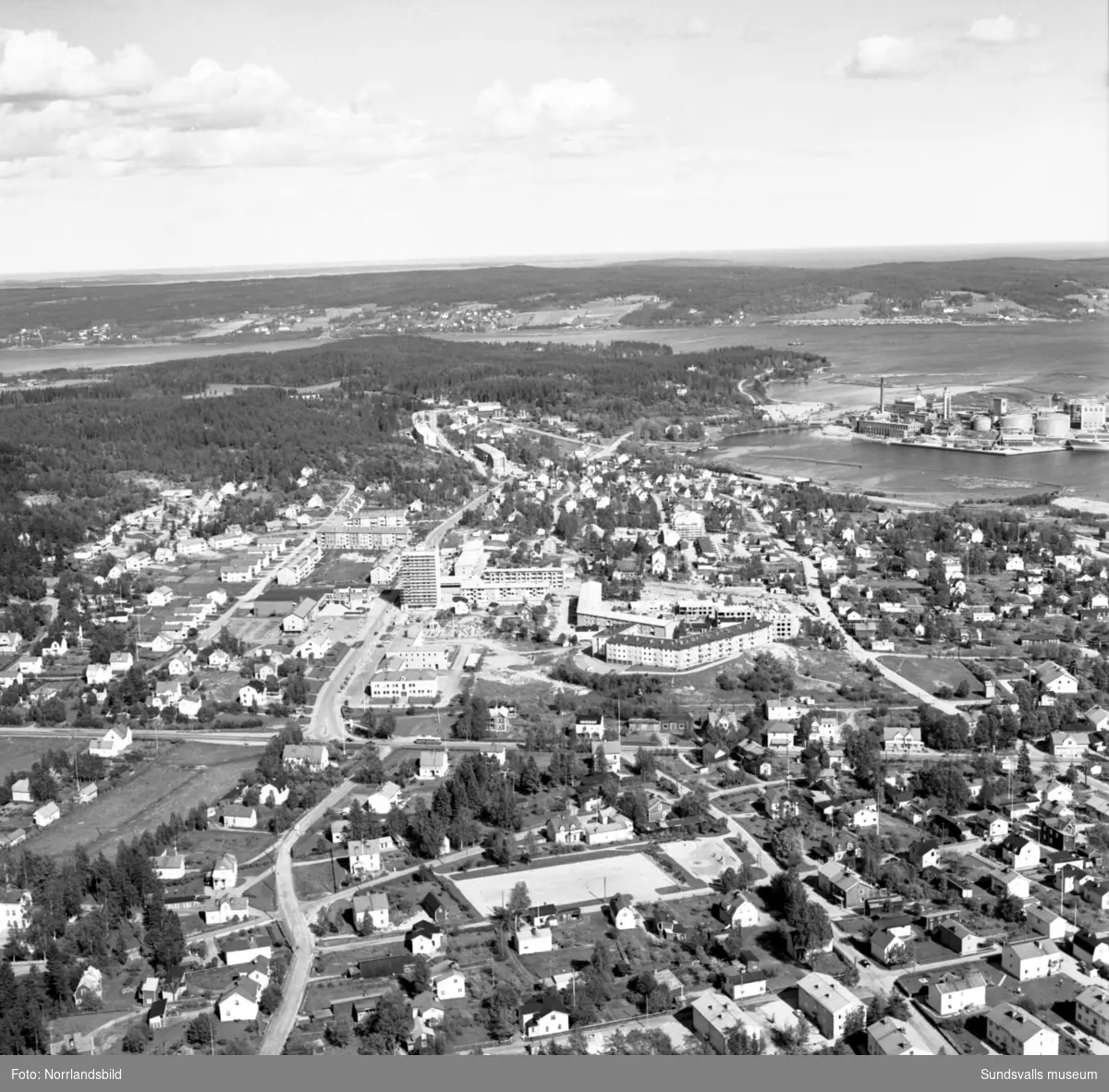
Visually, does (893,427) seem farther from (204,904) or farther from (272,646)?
(204,904)

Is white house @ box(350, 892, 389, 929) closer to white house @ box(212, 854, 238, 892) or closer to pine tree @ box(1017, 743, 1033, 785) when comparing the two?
white house @ box(212, 854, 238, 892)

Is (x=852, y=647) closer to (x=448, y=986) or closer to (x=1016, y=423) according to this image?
(x=448, y=986)

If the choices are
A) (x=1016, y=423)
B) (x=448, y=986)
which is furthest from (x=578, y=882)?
(x=1016, y=423)

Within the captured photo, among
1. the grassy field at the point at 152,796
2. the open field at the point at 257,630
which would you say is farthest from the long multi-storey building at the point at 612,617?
the grassy field at the point at 152,796

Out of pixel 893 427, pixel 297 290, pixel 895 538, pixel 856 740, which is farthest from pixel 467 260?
pixel 856 740

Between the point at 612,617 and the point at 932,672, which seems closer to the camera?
the point at 932,672

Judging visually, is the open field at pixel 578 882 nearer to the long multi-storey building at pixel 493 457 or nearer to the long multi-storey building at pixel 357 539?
the long multi-storey building at pixel 357 539
